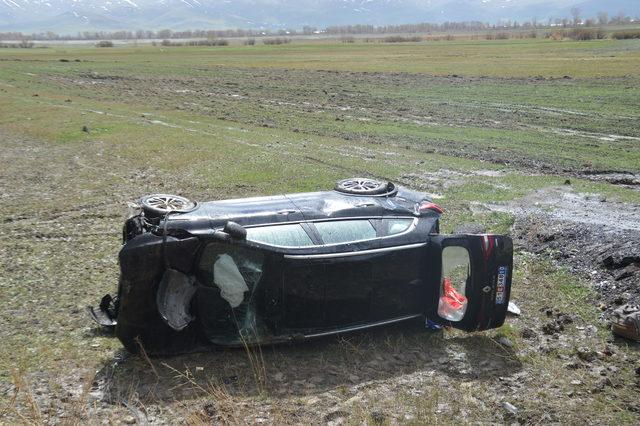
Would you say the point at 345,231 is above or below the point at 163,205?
below

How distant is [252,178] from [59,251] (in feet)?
20.6

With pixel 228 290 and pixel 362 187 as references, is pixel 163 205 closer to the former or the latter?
pixel 228 290

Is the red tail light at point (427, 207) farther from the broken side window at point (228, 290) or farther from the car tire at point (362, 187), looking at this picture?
the broken side window at point (228, 290)

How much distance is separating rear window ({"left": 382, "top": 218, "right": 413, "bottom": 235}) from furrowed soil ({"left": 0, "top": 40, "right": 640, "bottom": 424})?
123 centimetres

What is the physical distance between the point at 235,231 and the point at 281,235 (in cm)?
60

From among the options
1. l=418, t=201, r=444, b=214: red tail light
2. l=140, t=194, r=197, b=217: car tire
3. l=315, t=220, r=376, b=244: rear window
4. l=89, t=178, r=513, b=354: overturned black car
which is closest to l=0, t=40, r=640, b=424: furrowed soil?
l=89, t=178, r=513, b=354: overturned black car

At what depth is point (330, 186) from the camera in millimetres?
15883

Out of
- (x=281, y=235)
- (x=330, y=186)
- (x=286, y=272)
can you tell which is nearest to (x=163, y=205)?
(x=281, y=235)

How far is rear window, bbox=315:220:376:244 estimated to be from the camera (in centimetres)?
784

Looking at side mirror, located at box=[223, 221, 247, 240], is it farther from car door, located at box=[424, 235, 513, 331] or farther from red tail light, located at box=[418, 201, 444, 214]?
red tail light, located at box=[418, 201, 444, 214]

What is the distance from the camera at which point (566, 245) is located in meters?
11.3

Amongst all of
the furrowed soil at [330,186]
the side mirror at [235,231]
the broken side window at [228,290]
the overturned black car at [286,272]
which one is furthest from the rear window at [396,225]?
the side mirror at [235,231]

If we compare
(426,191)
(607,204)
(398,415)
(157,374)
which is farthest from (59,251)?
(607,204)

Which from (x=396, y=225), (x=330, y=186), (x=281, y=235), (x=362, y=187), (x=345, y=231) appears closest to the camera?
(x=281, y=235)
